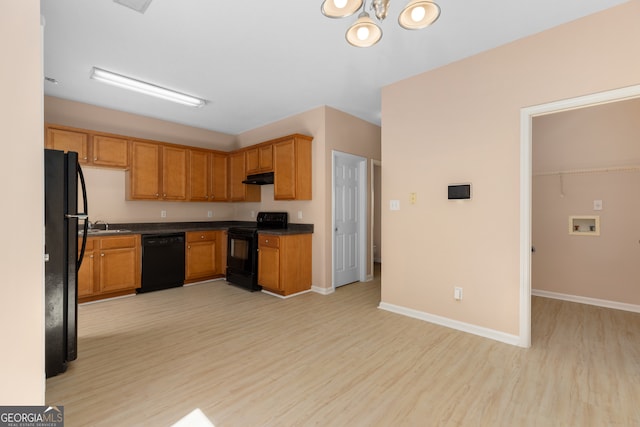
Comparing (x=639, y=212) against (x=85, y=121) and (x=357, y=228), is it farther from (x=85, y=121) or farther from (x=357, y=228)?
(x=85, y=121)

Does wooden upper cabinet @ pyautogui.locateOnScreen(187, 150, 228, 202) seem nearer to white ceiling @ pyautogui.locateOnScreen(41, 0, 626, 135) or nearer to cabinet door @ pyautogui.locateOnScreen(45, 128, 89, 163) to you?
white ceiling @ pyautogui.locateOnScreen(41, 0, 626, 135)

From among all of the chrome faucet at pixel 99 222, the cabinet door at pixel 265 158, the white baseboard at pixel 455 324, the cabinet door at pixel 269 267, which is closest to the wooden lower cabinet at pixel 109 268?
the chrome faucet at pixel 99 222

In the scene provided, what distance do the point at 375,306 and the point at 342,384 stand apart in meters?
1.73

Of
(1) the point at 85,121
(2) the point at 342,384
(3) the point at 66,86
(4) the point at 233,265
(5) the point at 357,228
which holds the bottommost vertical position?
(2) the point at 342,384

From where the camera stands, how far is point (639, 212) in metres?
3.43

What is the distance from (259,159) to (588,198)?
481 cm

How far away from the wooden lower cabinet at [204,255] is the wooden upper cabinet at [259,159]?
1.31m

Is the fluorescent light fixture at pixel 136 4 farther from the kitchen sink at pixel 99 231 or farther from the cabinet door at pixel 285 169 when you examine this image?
the kitchen sink at pixel 99 231

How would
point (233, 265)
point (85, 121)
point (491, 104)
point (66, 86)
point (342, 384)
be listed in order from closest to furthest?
point (342, 384) < point (491, 104) < point (66, 86) < point (85, 121) < point (233, 265)

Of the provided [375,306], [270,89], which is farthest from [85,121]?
[375,306]

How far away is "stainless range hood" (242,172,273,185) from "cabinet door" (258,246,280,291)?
47.3 inches

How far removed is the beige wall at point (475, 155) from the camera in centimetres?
233

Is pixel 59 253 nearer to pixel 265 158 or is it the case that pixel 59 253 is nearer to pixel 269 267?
pixel 269 267

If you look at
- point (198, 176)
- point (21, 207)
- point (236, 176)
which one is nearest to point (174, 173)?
point (198, 176)
